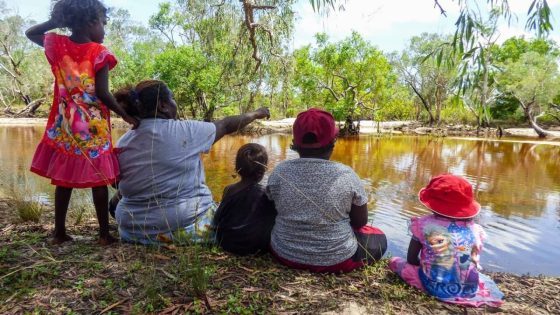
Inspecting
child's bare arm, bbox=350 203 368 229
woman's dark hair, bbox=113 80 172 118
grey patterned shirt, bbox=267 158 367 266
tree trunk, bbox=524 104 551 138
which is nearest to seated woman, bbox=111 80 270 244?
woman's dark hair, bbox=113 80 172 118

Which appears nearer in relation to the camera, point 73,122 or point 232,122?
point 73,122

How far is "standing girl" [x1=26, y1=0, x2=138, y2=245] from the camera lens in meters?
2.04

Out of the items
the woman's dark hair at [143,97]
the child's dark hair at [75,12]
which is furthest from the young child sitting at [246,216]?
the child's dark hair at [75,12]

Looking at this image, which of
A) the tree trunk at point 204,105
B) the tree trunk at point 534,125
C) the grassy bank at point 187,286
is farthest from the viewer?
the tree trunk at point 534,125

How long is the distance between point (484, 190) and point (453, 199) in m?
5.92

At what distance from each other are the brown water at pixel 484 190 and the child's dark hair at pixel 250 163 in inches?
83.8

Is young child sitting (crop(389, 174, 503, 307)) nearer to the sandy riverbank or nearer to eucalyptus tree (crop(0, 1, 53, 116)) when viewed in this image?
the sandy riverbank

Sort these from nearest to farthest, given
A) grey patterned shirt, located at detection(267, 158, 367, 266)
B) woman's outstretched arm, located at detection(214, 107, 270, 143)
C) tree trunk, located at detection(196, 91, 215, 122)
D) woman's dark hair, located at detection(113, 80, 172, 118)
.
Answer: grey patterned shirt, located at detection(267, 158, 367, 266), woman's dark hair, located at detection(113, 80, 172, 118), woman's outstretched arm, located at detection(214, 107, 270, 143), tree trunk, located at detection(196, 91, 215, 122)

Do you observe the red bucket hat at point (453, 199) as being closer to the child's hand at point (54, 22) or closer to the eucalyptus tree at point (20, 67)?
the child's hand at point (54, 22)

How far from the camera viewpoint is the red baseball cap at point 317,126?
2.05 meters

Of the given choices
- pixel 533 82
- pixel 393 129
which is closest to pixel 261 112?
pixel 393 129

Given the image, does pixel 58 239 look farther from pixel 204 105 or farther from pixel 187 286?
pixel 204 105

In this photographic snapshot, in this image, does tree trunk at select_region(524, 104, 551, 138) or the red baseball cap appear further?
tree trunk at select_region(524, 104, 551, 138)

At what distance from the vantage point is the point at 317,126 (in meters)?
2.06
